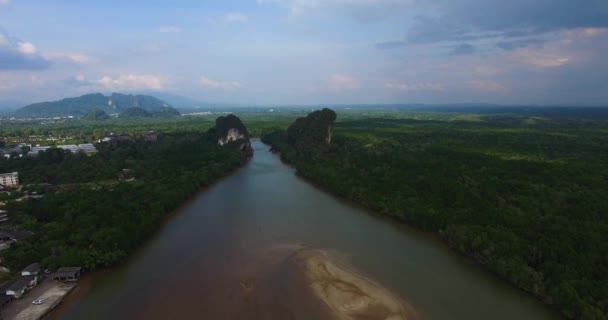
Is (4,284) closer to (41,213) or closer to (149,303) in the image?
(149,303)

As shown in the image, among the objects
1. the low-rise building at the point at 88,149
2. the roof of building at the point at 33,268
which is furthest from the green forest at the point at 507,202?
the low-rise building at the point at 88,149

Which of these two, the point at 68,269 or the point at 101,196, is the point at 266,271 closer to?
the point at 68,269

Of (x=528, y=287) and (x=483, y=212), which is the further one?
(x=483, y=212)

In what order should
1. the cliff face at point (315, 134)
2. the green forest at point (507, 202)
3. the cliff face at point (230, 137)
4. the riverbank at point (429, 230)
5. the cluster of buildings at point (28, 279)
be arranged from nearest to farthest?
1. the cluster of buildings at point (28, 279)
2. the green forest at point (507, 202)
3. the riverbank at point (429, 230)
4. the cliff face at point (315, 134)
5. the cliff face at point (230, 137)

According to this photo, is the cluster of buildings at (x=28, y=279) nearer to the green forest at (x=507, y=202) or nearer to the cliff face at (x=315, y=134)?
the green forest at (x=507, y=202)

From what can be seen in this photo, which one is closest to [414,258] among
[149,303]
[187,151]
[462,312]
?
[462,312]

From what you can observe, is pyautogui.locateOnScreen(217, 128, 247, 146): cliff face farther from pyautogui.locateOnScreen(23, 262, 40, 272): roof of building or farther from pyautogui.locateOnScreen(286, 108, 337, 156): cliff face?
pyautogui.locateOnScreen(23, 262, 40, 272): roof of building
